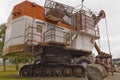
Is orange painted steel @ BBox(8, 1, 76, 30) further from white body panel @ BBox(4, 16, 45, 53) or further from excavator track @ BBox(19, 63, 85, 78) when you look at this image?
excavator track @ BBox(19, 63, 85, 78)

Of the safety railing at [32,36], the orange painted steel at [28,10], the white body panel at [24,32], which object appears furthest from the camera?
the orange painted steel at [28,10]

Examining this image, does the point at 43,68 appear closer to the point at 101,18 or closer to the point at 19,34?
the point at 19,34

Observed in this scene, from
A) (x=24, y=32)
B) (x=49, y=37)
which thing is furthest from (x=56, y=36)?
(x=24, y=32)

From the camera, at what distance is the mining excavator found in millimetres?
22594

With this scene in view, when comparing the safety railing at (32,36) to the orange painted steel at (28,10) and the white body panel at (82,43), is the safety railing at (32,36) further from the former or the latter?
the white body panel at (82,43)

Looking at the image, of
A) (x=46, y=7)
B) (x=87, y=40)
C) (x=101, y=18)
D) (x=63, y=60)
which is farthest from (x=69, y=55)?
(x=101, y=18)

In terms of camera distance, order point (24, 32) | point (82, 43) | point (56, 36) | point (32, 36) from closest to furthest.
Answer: point (32, 36) < point (24, 32) < point (56, 36) < point (82, 43)

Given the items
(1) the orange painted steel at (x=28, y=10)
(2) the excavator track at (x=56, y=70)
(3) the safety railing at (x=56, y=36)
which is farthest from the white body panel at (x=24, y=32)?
(2) the excavator track at (x=56, y=70)

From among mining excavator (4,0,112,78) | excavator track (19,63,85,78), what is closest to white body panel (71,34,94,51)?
mining excavator (4,0,112,78)

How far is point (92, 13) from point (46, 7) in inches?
252

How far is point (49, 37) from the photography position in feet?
75.6

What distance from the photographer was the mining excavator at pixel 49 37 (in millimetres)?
22594

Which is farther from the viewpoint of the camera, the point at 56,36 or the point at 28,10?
the point at 56,36

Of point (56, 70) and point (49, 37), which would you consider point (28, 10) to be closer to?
point (49, 37)
